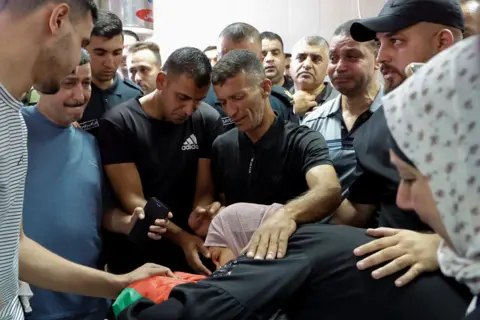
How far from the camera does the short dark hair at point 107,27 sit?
227cm

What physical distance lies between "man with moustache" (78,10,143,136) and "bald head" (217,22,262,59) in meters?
0.61

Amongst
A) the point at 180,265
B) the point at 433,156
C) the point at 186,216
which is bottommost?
the point at 180,265

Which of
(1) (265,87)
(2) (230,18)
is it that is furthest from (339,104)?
(2) (230,18)

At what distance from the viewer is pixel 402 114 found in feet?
2.56

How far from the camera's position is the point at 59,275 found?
1.32 meters

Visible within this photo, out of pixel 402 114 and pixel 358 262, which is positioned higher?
pixel 402 114

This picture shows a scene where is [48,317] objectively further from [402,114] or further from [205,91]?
[402,114]


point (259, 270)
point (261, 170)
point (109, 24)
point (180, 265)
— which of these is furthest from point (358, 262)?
point (109, 24)

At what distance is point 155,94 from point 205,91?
182 mm

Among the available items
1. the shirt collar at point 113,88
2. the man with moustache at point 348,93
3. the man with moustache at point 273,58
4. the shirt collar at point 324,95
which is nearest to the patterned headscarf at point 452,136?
the man with moustache at point 348,93

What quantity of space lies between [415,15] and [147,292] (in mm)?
1078

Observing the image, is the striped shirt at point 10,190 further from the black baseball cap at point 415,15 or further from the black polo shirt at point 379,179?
the black baseball cap at point 415,15

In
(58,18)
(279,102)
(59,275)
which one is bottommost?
(59,275)

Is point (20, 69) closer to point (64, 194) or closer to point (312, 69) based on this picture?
point (64, 194)
